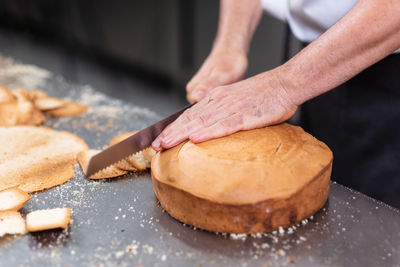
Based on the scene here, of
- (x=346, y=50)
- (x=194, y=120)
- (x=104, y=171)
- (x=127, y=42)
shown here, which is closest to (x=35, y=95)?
(x=104, y=171)

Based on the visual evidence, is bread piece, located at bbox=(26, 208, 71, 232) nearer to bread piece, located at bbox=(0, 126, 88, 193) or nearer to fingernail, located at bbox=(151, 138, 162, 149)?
bread piece, located at bbox=(0, 126, 88, 193)

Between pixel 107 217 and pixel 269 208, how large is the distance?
1.46 feet

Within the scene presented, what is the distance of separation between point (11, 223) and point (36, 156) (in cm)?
39

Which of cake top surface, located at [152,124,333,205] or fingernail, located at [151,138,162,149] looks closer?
cake top surface, located at [152,124,333,205]

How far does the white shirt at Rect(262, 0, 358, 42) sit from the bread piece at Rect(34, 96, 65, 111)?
0.99 metres

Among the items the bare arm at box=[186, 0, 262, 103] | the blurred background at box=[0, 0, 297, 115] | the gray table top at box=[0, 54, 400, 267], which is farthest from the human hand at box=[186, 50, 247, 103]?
the blurred background at box=[0, 0, 297, 115]

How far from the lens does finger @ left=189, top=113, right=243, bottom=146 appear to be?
1.26 metres

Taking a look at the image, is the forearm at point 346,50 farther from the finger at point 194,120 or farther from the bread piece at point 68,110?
the bread piece at point 68,110

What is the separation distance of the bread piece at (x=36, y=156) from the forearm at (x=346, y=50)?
769 mm

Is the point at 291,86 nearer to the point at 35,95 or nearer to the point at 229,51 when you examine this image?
the point at 229,51

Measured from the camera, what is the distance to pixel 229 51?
1800 mm

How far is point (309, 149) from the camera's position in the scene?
48.9 inches

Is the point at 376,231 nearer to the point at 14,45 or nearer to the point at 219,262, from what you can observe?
the point at 219,262

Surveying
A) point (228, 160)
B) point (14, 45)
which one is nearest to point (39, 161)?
point (228, 160)
